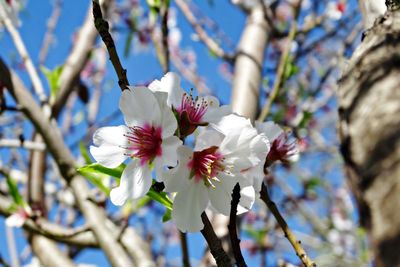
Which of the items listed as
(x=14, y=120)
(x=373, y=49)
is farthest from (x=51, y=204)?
(x=373, y=49)

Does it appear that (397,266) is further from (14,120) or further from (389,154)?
(14,120)

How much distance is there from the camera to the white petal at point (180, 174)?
772 mm

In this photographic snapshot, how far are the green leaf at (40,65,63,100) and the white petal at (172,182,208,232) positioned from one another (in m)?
1.15

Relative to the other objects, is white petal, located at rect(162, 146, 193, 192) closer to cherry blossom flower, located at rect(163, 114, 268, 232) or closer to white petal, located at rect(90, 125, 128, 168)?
cherry blossom flower, located at rect(163, 114, 268, 232)

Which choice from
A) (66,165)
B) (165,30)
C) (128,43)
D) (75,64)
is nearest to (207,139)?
(165,30)

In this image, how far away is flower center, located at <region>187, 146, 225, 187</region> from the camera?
822 mm

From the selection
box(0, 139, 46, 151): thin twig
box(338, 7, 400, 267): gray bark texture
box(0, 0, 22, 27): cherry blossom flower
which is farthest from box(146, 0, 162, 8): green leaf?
box(338, 7, 400, 267): gray bark texture

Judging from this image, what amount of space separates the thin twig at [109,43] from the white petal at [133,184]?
0.15 m

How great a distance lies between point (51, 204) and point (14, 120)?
0.60 metres

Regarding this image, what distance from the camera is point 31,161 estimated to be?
2189mm

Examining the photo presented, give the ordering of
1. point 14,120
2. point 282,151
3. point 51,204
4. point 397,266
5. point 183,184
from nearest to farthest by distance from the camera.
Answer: point 397,266 → point 183,184 → point 282,151 → point 14,120 → point 51,204

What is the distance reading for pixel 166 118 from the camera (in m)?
0.82

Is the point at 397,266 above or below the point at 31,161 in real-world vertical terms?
below

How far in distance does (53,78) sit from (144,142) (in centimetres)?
106
